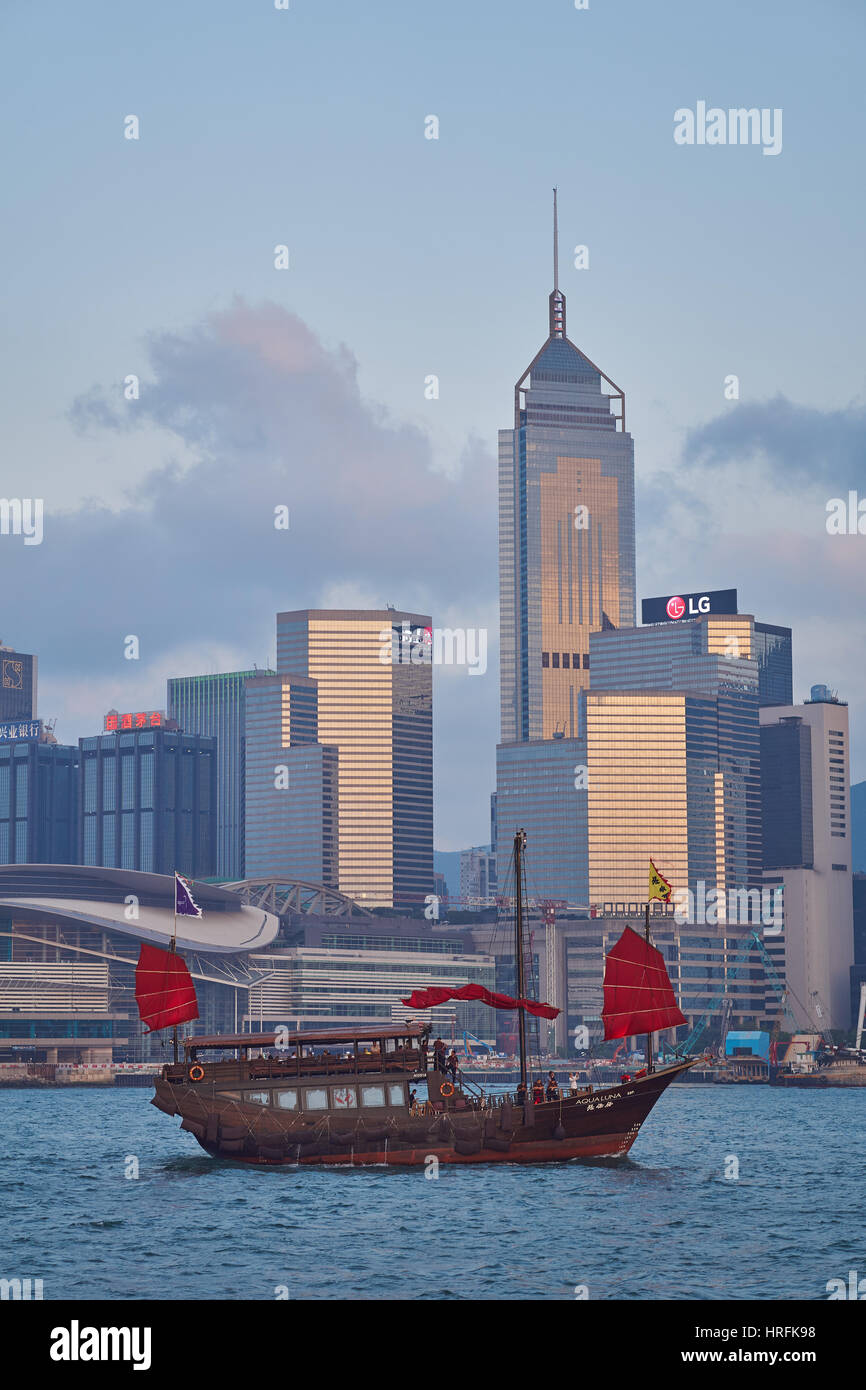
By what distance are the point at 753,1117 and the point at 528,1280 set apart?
5011 inches

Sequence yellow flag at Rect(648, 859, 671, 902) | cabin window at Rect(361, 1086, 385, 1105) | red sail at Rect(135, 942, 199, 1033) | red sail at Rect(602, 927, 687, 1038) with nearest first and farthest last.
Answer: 1. cabin window at Rect(361, 1086, 385, 1105)
2. red sail at Rect(602, 927, 687, 1038)
3. yellow flag at Rect(648, 859, 671, 902)
4. red sail at Rect(135, 942, 199, 1033)

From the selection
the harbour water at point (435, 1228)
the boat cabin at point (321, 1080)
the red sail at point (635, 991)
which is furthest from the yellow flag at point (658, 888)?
the boat cabin at point (321, 1080)

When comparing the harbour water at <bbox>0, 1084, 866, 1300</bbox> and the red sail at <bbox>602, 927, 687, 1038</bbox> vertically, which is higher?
the red sail at <bbox>602, 927, 687, 1038</bbox>

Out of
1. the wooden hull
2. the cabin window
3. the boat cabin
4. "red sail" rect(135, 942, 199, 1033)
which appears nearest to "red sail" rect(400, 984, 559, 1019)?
the boat cabin

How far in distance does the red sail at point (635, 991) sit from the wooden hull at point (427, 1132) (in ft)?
15.4

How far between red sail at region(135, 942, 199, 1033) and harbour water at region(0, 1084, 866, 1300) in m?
7.70

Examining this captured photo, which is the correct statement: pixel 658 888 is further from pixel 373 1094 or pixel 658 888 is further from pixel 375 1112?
pixel 375 1112

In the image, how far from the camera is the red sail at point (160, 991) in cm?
10606

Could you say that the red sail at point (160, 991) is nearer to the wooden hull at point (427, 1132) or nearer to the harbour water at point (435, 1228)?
the harbour water at point (435, 1228)

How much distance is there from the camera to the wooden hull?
307ft

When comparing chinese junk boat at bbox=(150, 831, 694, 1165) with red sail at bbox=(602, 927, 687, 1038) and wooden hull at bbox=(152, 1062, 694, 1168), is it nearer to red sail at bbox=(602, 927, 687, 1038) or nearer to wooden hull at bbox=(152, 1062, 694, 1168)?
wooden hull at bbox=(152, 1062, 694, 1168)

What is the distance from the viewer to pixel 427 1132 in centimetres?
9438

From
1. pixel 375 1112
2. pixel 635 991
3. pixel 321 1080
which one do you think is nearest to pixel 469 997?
pixel 635 991
